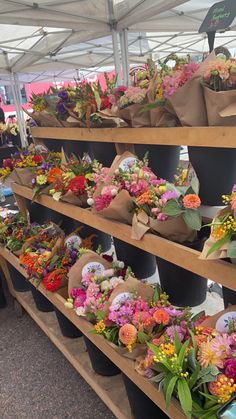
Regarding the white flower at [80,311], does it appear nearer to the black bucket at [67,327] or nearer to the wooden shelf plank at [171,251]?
the wooden shelf plank at [171,251]

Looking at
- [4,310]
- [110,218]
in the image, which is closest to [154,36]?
[4,310]

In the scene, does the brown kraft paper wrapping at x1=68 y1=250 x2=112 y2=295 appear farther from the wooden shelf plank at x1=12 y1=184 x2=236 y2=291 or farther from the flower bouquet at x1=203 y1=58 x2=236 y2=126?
the flower bouquet at x1=203 y1=58 x2=236 y2=126

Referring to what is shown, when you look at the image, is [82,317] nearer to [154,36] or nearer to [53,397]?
[53,397]

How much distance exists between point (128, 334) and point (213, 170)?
2.07ft

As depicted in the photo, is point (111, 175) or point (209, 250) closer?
point (209, 250)

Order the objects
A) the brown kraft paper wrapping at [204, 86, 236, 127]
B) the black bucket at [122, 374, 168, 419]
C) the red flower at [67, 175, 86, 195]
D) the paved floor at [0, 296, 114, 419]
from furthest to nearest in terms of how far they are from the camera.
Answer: the paved floor at [0, 296, 114, 419]
the red flower at [67, 175, 86, 195]
the black bucket at [122, 374, 168, 419]
the brown kraft paper wrapping at [204, 86, 236, 127]

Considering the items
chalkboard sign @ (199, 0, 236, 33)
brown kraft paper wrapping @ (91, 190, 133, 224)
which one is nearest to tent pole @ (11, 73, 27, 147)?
brown kraft paper wrapping @ (91, 190, 133, 224)

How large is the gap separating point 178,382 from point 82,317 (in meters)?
0.68

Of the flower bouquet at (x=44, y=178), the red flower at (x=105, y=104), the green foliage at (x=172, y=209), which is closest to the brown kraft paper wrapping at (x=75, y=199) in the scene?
the flower bouquet at (x=44, y=178)

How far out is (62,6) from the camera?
3.87 meters

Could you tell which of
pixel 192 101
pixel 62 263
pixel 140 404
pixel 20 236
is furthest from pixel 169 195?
pixel 20 236

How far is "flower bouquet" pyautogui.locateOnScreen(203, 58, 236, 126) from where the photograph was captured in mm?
1032

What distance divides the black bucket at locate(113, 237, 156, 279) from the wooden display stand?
0.27 meters

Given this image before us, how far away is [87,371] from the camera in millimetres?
1746
